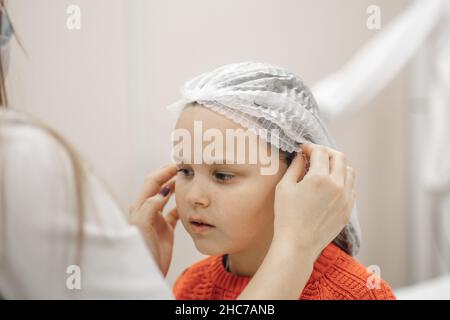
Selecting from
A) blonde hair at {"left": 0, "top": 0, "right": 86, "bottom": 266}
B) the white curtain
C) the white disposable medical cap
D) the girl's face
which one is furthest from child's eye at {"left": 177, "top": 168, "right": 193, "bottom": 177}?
the white curtain

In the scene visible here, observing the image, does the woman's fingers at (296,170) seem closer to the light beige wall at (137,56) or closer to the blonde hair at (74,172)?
the light beige wall at (137,56)

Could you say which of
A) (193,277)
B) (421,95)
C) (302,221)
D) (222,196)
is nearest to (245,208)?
(222,196)

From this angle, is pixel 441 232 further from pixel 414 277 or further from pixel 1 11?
pixel 1 11

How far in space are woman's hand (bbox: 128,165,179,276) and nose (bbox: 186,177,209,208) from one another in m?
0.12

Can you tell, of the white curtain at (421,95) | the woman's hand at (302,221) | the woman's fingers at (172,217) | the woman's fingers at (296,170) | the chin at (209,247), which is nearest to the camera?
the woman's hand at (302,221)

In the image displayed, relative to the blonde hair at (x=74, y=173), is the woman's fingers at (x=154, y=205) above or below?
below

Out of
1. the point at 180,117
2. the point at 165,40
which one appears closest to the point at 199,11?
the point at 165,40

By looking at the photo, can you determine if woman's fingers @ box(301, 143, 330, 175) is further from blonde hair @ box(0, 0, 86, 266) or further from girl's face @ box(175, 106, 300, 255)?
blonde hair @ box(0, 0, 86, 266)

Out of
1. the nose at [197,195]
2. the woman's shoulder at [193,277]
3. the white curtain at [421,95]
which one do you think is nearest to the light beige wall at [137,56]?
the woman's shoulder at [193,277]

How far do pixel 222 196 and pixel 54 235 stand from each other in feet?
1.12

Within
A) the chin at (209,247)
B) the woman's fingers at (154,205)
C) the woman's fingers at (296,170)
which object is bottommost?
the chin at (209,247)

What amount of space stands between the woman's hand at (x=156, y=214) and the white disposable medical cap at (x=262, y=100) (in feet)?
0.51

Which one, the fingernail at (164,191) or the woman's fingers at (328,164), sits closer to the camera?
the woman's fingers at (328,164)

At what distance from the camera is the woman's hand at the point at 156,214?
962 mm
